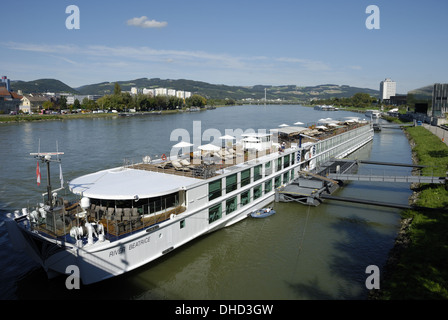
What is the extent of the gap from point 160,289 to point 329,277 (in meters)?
7.11

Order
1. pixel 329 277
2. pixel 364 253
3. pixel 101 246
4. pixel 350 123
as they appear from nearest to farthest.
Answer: pixel 101 246
pixel 329 277
pixel 364 253
pixel 350 123

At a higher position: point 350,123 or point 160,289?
point 350,123

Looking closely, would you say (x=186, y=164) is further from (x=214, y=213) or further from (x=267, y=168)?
(x=267, y=168)

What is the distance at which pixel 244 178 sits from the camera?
1847 centimetres

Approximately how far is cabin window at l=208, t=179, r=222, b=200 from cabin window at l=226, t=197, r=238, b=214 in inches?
46.0

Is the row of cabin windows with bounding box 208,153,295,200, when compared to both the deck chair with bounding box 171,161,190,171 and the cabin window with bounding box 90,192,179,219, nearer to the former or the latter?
the deck chair with bounding box 171,161,190,171

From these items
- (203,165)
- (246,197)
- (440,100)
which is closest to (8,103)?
(203,165)

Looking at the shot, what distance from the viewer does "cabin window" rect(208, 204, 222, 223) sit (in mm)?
16131

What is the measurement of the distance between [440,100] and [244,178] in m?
75.5

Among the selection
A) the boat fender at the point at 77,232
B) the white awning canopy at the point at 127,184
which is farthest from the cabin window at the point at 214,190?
the boat fender at the point at 77,232
